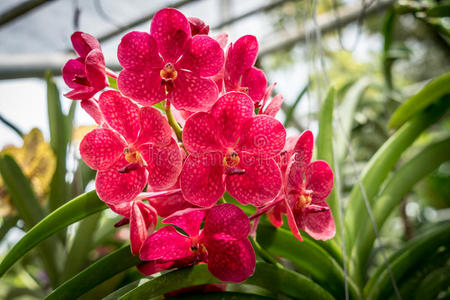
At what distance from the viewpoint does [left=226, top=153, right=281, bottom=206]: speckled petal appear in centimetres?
35

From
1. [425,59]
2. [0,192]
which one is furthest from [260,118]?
[425,59]

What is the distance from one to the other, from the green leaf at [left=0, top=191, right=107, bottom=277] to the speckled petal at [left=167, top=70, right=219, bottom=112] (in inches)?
7.1

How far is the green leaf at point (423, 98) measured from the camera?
63 centimetres

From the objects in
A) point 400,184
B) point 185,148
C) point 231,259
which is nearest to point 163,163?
point 185,148

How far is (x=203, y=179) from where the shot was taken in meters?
0.35

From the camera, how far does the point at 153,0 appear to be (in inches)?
70.0

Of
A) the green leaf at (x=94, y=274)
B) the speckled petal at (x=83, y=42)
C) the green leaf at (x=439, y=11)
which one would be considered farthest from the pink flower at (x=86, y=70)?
the green leaf at (x=439, y=11)

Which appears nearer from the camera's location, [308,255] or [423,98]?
[308,255]

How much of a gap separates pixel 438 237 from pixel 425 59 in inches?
146

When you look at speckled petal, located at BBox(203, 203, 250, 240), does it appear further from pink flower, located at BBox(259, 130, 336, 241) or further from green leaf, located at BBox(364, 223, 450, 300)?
green leaf, located at BBox(364, 223, 450, 300)

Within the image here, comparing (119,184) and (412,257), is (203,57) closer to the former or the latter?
(119,184)

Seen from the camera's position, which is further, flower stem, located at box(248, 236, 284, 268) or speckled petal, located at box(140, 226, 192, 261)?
flower stem, located at box(248, 236, 284, 268)

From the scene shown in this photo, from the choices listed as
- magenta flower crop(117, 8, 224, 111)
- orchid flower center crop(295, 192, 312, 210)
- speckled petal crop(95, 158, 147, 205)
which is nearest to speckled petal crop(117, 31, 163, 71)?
magenta flower crop(117, 8, 224, 111)

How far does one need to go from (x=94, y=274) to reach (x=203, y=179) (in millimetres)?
198
